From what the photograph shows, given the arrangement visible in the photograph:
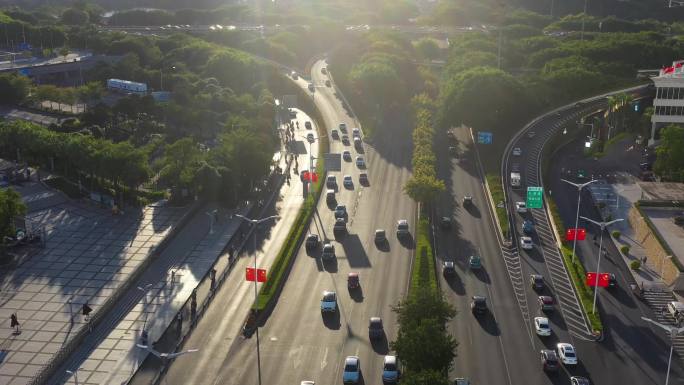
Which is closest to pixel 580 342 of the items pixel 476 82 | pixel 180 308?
pixel 180 308

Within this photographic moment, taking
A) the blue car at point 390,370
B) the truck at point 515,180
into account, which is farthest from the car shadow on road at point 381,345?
the truck at point 515,180

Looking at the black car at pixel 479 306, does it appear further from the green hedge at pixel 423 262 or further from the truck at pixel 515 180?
the truck at pixel 515 180

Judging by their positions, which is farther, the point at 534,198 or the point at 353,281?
the point at 534,198

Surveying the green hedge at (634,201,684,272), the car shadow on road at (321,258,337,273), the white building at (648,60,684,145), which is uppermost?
the white building at (648,60,684,145)

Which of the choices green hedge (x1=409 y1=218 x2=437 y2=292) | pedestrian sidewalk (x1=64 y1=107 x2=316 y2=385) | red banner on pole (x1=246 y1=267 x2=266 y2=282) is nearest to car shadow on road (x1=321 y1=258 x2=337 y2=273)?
green hedge (x1=409 y1=218 x2=437 y2=292)

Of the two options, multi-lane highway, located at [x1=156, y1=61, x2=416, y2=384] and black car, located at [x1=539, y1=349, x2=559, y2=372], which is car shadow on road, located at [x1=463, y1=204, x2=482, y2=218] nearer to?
multi-lane highway, located at [x1=156, y1=61, x2=416, y2=384]

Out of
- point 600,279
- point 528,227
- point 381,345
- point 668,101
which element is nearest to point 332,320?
point 381,345

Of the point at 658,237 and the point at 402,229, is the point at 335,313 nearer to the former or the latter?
the point at 402,229

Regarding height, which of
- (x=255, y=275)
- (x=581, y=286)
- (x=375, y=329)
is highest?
(x=255, y=275)
